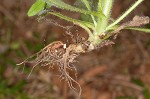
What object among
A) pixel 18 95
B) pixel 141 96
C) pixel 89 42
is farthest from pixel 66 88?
pixel 89 42

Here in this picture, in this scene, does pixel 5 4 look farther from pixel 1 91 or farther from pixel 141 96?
pixel 141 96

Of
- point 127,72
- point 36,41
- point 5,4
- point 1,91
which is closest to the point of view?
point 1,91

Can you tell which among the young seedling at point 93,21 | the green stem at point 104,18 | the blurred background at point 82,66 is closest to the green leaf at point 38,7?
the young seedling at point 93,21

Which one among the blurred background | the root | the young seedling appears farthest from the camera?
the blurred background

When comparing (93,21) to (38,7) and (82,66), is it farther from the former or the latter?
(82,66)

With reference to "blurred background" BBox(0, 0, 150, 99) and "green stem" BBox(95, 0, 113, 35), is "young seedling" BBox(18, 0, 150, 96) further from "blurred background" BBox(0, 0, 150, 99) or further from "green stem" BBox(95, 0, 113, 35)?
"blurred background" BBox(0, 0, 150, 99)

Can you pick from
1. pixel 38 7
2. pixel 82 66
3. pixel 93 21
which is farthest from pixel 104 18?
pixel 82 66

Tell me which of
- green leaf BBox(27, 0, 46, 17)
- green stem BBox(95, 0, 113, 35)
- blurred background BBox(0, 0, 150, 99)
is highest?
blurred background BBox(0, 0, 150, 99)

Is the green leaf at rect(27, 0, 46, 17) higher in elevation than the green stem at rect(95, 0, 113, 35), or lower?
higher

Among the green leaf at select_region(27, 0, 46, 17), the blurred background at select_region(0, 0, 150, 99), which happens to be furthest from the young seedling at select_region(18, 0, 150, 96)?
the blurred background at select_region(0, 0, 150, 99)
